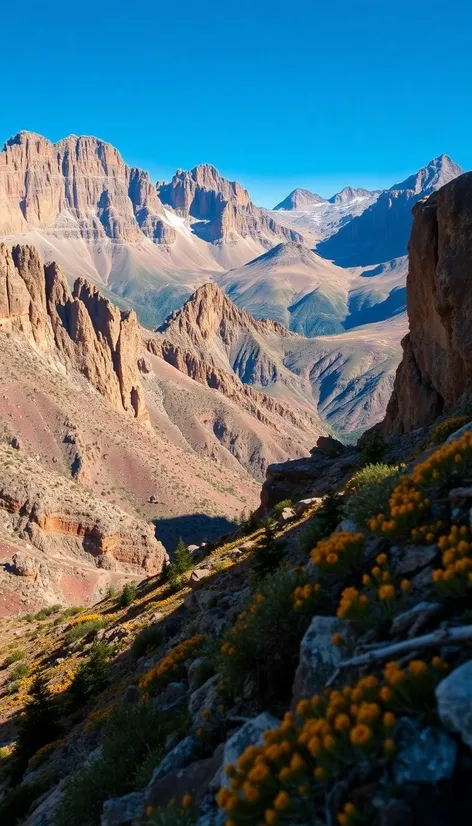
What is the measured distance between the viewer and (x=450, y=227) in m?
19.9

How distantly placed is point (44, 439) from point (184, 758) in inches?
2792

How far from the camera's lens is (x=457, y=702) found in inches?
148

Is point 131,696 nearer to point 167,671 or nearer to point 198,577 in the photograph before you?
point 167,671

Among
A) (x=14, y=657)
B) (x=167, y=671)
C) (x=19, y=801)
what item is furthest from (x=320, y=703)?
(x=14, y=657)

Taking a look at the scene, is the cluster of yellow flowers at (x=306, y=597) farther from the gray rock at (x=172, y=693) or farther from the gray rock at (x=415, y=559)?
the gray rock at (x=172, y=693)

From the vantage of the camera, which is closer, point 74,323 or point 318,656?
point 318,656

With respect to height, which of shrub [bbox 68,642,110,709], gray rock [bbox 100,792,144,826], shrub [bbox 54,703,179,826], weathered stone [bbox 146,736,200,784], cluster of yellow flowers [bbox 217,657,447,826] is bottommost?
shrub [bbox 68,642,110,709]

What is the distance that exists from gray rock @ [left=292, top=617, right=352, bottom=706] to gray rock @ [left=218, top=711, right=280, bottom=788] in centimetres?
39

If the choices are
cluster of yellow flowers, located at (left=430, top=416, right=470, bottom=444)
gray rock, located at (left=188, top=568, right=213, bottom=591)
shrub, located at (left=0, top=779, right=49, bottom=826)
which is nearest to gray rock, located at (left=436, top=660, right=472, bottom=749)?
shrub, located at (left=0, top=779, right=49, bottom=826)

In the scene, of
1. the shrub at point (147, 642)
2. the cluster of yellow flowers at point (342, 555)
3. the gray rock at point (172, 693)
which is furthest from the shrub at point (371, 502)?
the shrub at point (147, 642)

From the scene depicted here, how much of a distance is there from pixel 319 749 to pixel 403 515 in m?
3.02

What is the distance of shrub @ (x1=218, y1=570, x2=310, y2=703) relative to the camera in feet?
20.1

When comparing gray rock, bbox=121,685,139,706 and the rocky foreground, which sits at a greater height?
the rocky foreground

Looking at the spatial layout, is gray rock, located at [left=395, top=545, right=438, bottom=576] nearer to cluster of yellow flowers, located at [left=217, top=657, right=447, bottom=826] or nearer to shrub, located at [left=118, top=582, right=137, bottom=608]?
cluster of yellow flowers, located at [left=217, top=657, right=447, bottom=826]
